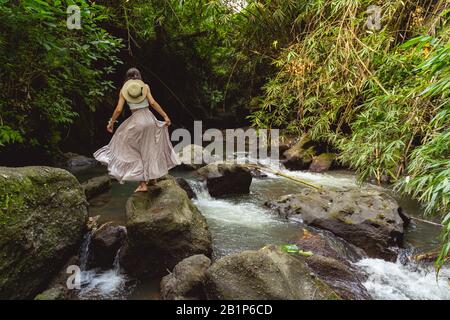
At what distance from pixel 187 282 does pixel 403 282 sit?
2.52 meters

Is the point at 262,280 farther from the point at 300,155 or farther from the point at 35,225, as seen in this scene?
the point at 300,155

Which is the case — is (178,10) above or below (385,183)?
above

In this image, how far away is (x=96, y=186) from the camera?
19.0ft

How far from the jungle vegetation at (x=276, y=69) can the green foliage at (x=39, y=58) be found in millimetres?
18

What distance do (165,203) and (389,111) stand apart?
3546mm

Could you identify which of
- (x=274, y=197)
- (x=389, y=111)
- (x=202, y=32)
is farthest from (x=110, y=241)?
(x=202, y=32)

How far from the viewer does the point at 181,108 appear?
501 inches

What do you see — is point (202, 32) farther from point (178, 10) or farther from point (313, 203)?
point (313, 203)

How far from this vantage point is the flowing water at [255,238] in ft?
11.1
